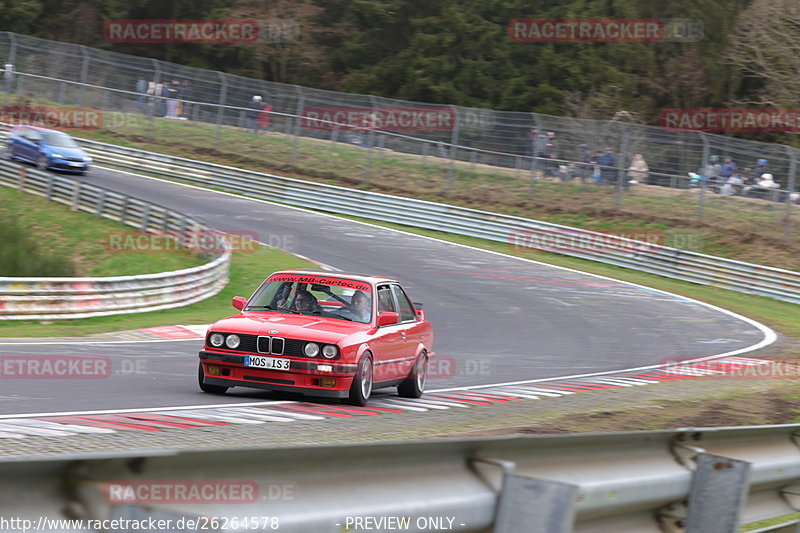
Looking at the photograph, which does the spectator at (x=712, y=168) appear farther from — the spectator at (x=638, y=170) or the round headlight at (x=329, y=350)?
the round headlight at (x=329, y=350)

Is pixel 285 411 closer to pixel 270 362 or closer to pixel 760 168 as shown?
pixel 270 362

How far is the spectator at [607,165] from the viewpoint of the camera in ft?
111

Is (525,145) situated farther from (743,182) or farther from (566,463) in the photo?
(566,463)

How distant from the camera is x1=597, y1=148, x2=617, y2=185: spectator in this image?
3378 centimetres

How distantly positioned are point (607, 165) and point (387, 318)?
24.8m

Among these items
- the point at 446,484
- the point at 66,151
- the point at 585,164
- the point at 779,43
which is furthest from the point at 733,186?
the point at 446,484

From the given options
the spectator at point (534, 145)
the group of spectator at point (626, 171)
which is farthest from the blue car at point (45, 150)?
the group of spectator at point (626, 171)

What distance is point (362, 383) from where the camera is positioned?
10492mm

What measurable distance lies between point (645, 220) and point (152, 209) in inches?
660

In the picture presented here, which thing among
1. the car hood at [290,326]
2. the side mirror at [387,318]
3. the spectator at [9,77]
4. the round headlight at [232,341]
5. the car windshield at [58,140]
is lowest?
the round headlight at [232,341]

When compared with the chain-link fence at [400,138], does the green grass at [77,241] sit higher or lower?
lower

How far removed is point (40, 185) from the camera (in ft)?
101

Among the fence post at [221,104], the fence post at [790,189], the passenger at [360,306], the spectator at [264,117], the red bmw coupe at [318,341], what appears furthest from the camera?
the fence post at [221,104]

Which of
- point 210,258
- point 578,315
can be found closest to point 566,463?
point 578,315
